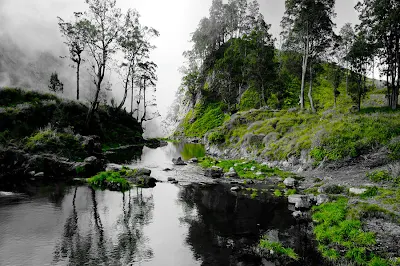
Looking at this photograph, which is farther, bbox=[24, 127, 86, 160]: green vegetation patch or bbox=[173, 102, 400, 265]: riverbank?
A: bbox=[24, 127, 86, 160]: green vegetation patch

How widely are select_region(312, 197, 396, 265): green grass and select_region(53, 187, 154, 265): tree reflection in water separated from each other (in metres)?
6.72

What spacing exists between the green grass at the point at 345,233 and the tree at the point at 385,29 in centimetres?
3628

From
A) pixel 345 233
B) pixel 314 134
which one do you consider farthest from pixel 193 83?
pixel 345 233

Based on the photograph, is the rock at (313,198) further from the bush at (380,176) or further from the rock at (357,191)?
the bush at (380,176)

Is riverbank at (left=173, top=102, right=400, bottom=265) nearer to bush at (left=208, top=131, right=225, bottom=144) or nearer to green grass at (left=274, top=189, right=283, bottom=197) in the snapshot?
green grass at (left=274, top=189, right=283, bottom=197)

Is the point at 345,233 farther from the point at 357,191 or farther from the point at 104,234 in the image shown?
the point at 104,234

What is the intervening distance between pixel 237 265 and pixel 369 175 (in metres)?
13.3

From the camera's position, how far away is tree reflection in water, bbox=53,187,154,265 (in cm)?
822

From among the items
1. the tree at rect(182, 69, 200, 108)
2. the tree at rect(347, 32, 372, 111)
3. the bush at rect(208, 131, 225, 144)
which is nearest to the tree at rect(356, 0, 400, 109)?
the tree at rect(347, 32, 372, 111)

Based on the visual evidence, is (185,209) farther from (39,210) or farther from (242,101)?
(242,101)

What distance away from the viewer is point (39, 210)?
1246cm

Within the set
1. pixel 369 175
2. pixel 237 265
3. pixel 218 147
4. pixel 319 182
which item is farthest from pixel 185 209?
pixel 218 147

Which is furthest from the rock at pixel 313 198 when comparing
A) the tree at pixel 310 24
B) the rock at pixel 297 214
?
the tree at pixel 310 24

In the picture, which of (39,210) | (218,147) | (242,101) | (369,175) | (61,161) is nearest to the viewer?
(39,210)
